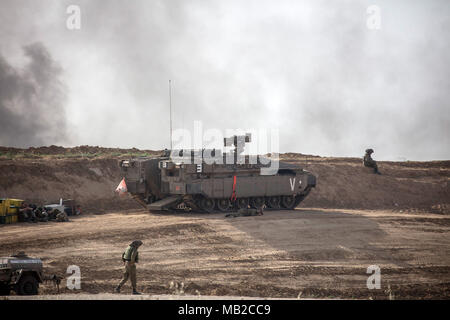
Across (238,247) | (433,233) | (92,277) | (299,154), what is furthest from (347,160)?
(92,277)

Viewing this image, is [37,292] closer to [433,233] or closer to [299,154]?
[433,233]

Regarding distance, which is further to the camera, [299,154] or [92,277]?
[299,154]

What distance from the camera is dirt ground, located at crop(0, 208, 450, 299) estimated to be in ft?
48.1

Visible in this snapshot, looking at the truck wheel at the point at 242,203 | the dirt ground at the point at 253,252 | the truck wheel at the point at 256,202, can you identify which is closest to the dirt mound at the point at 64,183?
the dirt ground at the point at 253,252

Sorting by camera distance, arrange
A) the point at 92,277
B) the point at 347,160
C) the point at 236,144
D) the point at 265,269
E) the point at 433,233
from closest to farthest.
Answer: the point at 92,277 → the point at 265,269 → the point at 433,233 → the point at 236,144 → the point at 347,160

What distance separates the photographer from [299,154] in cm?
4325

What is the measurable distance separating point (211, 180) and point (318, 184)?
11.0 meters

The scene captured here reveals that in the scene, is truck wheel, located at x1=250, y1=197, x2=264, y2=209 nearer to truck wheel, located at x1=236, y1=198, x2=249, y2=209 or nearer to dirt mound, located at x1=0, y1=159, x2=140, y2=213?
truck wheel, located at x1=236, y1=198, x2=249, y2=209

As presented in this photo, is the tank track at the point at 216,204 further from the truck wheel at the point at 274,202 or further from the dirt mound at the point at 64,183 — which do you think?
the dirt mound at the point at 64,183

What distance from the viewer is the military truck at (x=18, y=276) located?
1218 centimetres

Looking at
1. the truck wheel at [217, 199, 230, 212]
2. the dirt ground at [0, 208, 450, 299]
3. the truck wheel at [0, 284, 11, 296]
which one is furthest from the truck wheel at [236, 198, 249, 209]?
the truck wheel at [0, 284, 11, 296]

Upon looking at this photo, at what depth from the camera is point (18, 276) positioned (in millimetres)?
12164

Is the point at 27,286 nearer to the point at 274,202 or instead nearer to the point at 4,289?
the point at 4,289
